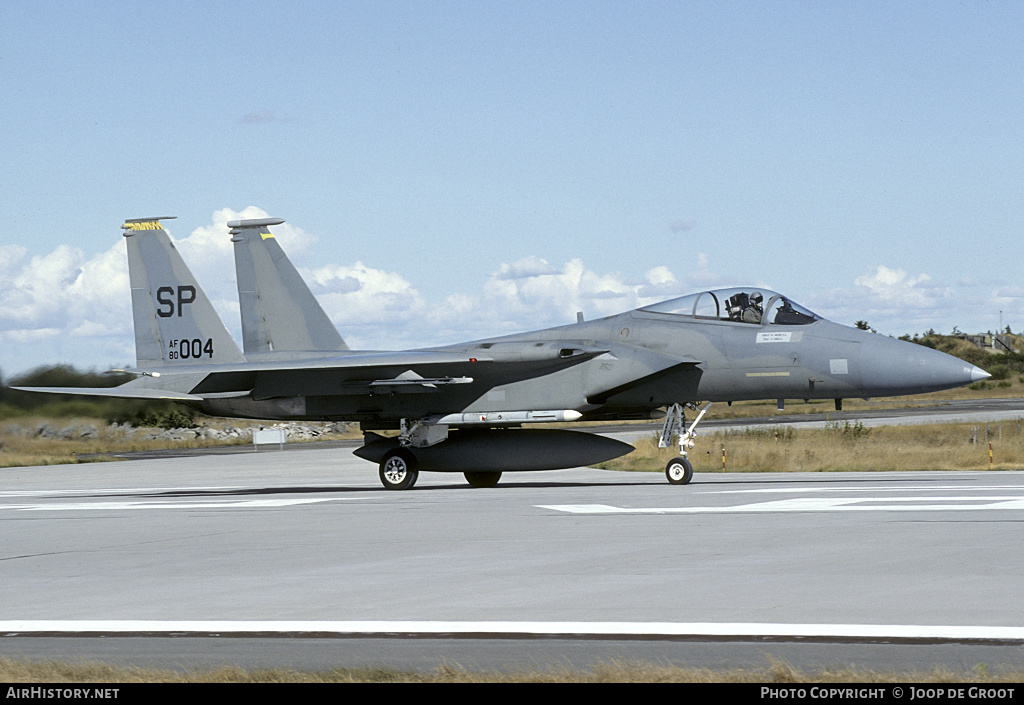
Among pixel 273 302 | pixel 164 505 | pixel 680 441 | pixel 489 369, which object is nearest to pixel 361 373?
pixel 489 369

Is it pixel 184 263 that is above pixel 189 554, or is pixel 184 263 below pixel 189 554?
above

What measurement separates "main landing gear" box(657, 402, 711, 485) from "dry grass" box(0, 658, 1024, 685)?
1365 centimetres

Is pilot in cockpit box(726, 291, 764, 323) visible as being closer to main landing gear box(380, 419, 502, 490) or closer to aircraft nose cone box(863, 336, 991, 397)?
aircraft nose cone box(863, 336, 991, 397)

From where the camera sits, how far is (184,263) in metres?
23.8

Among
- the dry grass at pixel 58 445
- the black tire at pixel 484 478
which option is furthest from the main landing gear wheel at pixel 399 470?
the dry grass at pixel 58 445

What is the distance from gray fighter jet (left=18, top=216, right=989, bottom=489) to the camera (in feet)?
62.2

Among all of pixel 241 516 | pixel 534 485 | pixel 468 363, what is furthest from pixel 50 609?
pixel 534 485

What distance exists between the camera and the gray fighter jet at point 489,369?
19.0 m

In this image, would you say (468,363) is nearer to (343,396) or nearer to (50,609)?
(343,396)

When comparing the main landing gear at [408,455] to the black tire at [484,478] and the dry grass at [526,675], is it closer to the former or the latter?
the black tire at [484,478]

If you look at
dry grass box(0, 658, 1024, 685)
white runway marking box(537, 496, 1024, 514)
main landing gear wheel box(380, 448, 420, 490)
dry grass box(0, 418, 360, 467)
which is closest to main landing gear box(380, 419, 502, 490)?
main landing gear wheel box(380, 448, 420, 490)

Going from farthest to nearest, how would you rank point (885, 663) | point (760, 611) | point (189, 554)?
point (189, 554)
point (760, 611)
point (885, 663)

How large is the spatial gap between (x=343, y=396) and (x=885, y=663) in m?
16.7

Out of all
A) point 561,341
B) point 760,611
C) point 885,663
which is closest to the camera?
point 885,663
